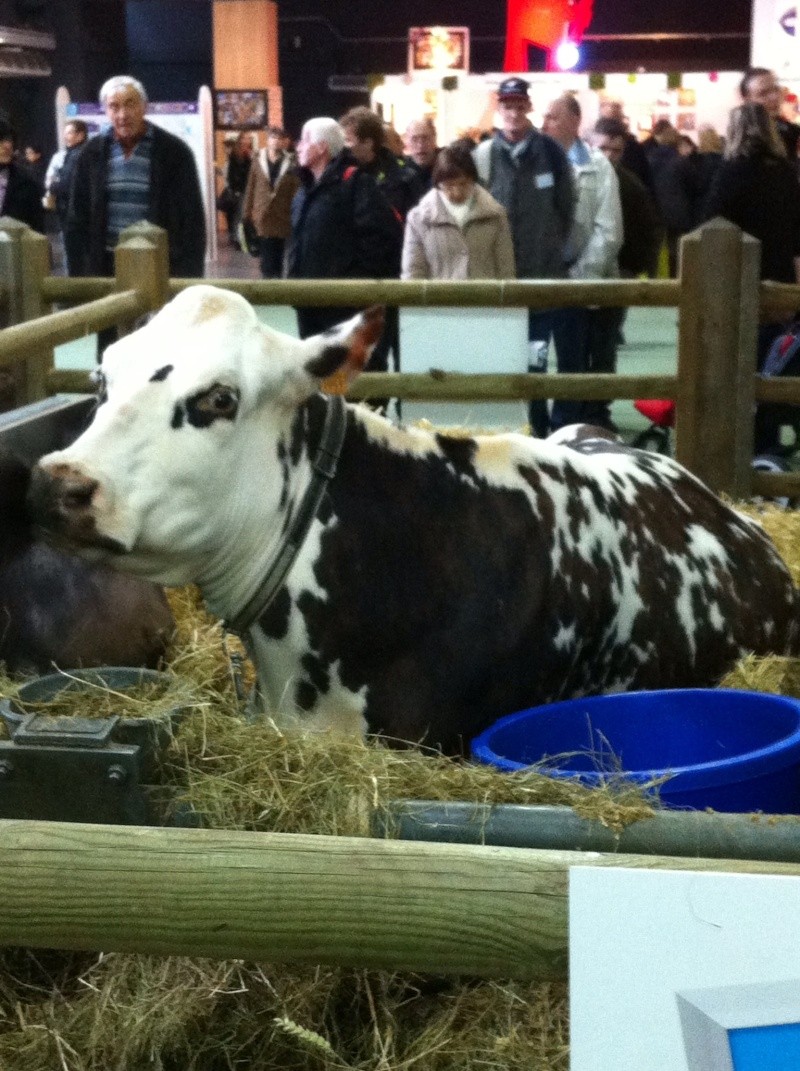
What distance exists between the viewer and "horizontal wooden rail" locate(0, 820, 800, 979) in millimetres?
1763

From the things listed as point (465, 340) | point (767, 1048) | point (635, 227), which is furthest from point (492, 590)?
point (635, 227)

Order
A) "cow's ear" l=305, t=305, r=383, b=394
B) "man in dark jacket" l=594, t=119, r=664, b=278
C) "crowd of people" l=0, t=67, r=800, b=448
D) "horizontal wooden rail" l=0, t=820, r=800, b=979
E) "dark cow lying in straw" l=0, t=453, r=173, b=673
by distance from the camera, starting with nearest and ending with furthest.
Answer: "horizontal wooden rail" l=0, t=820, r=800, b=979
"cow's ear" l=305, t=305, r=383, b=394
"dark cow lying in straw" l=0, t=453, r=173, b=673
"crowd of people" l=0, t=67, r=800, b=448
"man in dark jacket" l=594, t=119, r=664, b=278

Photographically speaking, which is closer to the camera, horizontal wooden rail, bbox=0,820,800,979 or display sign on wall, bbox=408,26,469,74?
horizontal wooden rail, bbox=0,820,800,979

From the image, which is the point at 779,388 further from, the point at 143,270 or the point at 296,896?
the point at 296,896

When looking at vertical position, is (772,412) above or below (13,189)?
below

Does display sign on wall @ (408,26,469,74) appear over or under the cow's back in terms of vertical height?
over

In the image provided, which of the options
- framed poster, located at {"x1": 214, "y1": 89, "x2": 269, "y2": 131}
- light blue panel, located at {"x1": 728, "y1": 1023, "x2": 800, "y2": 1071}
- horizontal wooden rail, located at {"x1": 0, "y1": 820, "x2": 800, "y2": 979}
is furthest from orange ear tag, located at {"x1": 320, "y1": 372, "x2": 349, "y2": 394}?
framed poster, located at {"x1": 214, "y1": 89, "x2": 269, "y2": 131}

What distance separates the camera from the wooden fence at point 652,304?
5.82 metres

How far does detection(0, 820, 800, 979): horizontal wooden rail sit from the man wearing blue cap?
242 inches

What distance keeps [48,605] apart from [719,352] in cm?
332

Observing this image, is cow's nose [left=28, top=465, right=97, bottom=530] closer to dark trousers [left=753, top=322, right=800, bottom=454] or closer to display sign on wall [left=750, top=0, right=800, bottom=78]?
dark trousers [left=753, top=322, right=800, bottom=454]

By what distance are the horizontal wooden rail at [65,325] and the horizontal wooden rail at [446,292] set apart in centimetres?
101

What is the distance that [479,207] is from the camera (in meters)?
7.52

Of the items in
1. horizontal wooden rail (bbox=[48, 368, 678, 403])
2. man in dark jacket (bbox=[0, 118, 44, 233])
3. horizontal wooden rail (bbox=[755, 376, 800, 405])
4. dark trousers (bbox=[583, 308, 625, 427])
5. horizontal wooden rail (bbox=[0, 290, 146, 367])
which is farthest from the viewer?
man in dark jacket (bbox=[0, 118, 44, 233])
